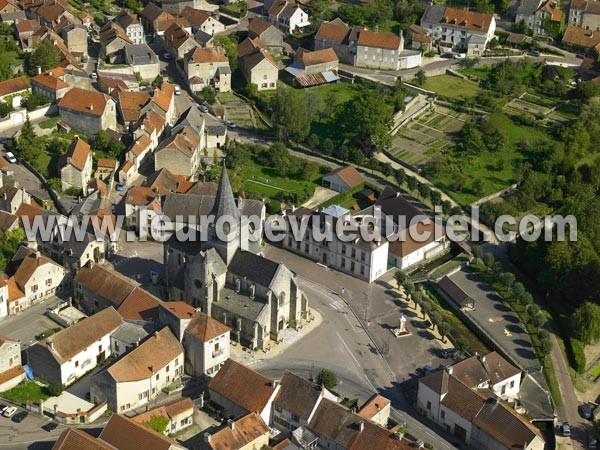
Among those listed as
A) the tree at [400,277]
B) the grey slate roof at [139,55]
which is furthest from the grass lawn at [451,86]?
the tree at [400,277]

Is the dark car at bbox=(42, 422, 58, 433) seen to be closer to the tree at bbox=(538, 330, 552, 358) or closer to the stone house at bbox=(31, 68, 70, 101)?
the tree at bbox=(538, 330, 552, 358)

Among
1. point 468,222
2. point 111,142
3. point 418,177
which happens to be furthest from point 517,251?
point 111,142

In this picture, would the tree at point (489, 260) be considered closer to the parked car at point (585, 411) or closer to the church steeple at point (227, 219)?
the parked car at point (585, 411)

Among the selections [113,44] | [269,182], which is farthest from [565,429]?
[113,44]

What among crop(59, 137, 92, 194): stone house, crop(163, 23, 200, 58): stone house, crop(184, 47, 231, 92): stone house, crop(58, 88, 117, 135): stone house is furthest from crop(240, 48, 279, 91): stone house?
crop(59, 137, 92, 194): stone house

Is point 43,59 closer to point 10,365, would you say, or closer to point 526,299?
point 10,365

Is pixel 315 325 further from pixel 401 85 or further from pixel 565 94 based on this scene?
pixel 565 94
